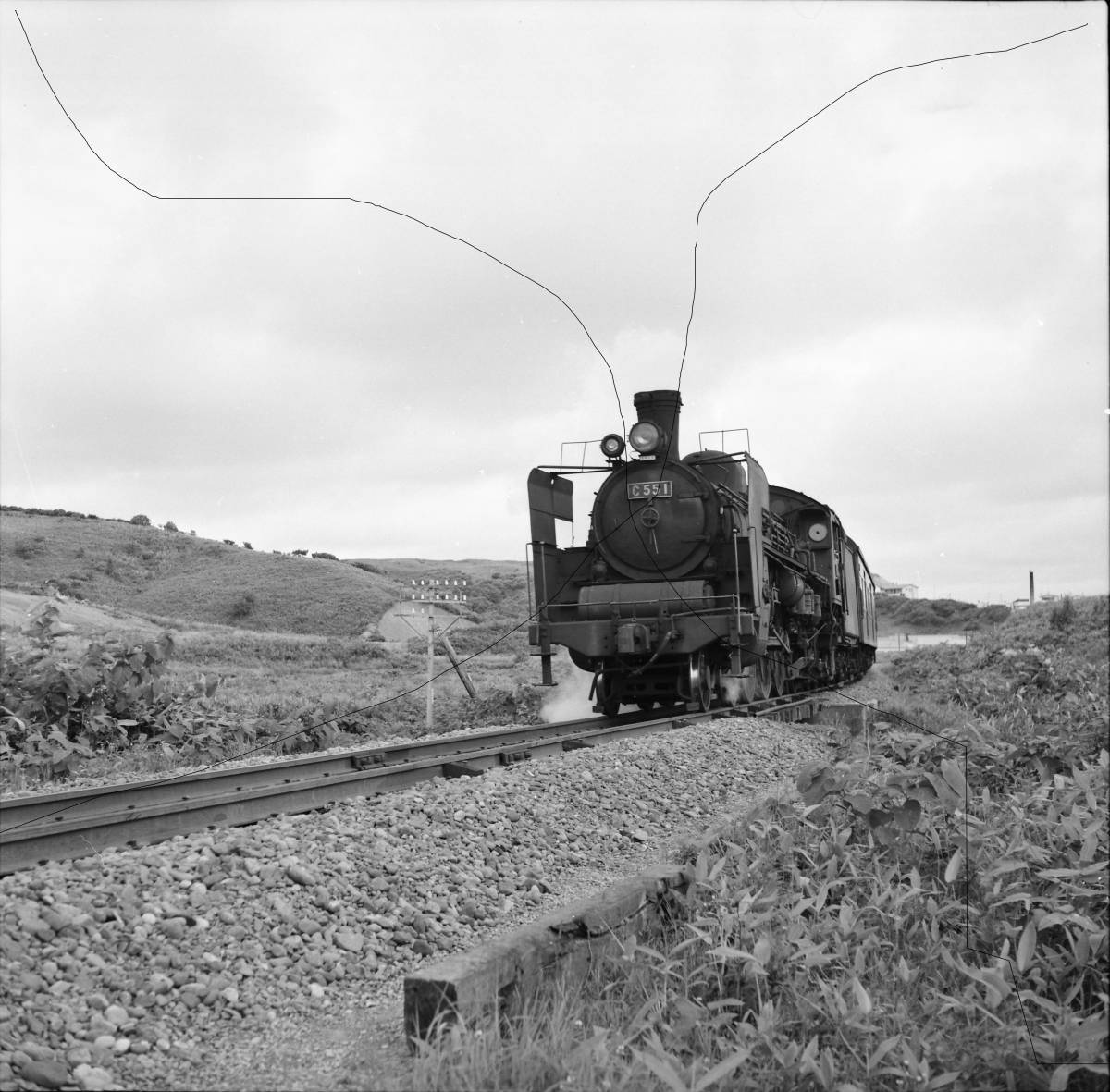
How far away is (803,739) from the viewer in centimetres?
1025

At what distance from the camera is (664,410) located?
12.3 meters

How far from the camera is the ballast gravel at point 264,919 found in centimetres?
300

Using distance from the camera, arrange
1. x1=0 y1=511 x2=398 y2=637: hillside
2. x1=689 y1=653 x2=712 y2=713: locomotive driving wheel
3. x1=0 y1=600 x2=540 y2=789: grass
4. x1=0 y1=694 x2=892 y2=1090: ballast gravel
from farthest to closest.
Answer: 1. x1=0 y1=511 x2=398 y2=637: hillside
2. x1=689 y1=653 x2=712 y2=713: locomotive driving wheel
3. x1=0 y1=600 x2=540 y2=789: grass
4. x1=0 y1=694 x2=892 y2=1090: ballast gravel

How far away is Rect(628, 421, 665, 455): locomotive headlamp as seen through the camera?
12.1 m

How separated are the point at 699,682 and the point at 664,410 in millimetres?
3360

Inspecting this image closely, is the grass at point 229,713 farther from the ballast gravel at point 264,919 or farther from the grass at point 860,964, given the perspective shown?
the grass at point 860,964

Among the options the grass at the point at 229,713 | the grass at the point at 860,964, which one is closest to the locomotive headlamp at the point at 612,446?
the grass at the point at 229,713

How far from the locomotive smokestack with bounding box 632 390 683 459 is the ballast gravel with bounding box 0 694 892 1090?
684 centimetres

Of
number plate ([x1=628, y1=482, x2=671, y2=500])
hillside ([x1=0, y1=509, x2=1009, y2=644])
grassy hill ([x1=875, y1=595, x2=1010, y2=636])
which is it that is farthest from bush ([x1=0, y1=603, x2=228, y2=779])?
grassy hill ([x1=875, y1=595, x2=1010, y2=636])

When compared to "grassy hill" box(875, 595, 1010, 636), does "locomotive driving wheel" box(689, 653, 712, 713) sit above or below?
below

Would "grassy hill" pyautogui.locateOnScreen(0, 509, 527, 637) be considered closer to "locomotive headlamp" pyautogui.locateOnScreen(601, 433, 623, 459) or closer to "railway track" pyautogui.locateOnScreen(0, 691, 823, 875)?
"locomotive headlamp" pyautogui.locateOnScreen(601, 433, 623, 459)

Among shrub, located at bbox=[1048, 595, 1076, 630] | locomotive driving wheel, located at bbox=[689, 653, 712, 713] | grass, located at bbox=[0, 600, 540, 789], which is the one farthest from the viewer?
shrub, located at bbox=[1048, 595, 1076, 630]

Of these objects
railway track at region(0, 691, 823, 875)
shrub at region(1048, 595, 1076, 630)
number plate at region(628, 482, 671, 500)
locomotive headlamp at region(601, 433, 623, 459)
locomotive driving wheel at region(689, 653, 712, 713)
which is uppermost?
locomotive headlamp at region(601, 433, 623, 459)

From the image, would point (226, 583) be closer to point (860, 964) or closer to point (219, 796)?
point (219, 796)
